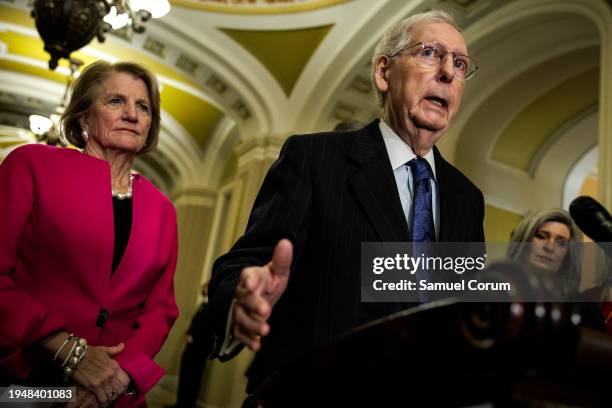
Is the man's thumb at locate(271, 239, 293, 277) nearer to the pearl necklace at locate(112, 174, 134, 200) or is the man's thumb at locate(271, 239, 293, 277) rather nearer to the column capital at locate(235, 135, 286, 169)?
the pearl necklace at locate(112, 174, 134, 200)

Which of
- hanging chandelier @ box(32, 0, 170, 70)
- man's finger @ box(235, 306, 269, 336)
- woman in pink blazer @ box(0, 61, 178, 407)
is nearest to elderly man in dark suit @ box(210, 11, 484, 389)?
man's finger @ box(235, 306, 269, 336)

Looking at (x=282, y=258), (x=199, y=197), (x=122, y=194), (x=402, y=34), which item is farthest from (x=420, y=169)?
(x=199, y=197)

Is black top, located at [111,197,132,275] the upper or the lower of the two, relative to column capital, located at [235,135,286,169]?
lower

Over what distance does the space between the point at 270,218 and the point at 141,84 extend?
1.09m

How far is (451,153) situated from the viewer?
685cm

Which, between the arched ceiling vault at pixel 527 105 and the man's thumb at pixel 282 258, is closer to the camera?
the man's thumb at pixel 282 258

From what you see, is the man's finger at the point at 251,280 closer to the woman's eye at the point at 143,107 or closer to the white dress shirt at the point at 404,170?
the white dress shirt at the point at 404,170

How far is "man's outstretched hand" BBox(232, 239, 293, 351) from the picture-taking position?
78cm

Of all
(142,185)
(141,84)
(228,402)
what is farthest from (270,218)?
(228,402)

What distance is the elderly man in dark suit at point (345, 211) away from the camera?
3.19 ft

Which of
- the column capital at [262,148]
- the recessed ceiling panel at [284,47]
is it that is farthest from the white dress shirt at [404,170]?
the column capital at [262,148]

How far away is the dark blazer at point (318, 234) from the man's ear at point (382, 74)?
0.32m

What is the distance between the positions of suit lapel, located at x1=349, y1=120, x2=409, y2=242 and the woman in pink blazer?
0.78 metres

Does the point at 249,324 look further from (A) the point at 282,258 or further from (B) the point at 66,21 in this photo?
(B) the point at 66,21
